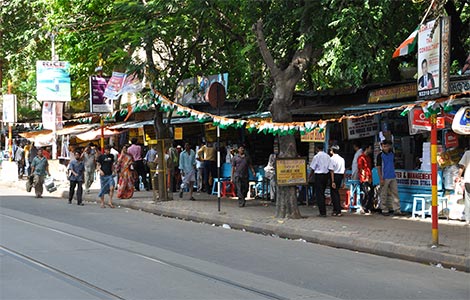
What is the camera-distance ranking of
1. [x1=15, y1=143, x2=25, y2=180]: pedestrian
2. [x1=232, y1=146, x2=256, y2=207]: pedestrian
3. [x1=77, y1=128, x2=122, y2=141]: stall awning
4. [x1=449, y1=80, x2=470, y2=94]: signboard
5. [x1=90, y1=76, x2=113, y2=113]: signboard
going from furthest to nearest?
[x1=15, y1=143, x2=25, y2=180]: pedestrian, [x1=77, y1=128, x2=122, y2=141]: stall awning, [x1=90, y1=76, x2=113, y2=113]: signboard, [x1=232, y1=146, x2=256, y2=207]: pedestrian, [x1=449, y1=80, x2=470, y2=94]: signboard

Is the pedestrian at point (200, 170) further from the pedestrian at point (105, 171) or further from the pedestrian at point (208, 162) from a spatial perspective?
the pedestrian at point (105, 171)

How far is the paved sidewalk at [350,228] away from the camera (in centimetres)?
1002

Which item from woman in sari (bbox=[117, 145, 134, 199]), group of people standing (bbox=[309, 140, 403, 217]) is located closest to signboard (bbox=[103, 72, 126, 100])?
woman in sari (bbox=[117, 145, 134, 199])

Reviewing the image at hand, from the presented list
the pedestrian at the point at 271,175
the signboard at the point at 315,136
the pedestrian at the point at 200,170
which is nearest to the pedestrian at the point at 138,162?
the pedestrian at the point at 200,170

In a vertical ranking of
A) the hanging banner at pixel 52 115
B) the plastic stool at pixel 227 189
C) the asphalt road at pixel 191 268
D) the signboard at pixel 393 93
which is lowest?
the asphalt road at pixel 191 268

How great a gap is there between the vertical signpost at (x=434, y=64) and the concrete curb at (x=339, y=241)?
52cm

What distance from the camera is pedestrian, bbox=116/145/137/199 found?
18594 millimetres

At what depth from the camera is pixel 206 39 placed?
19562mm

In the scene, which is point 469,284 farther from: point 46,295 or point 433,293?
point 46,295

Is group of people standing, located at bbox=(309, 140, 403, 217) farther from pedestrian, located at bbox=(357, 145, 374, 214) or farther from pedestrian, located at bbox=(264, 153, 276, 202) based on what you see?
pedestrian, located at bbox=(264, 153, 276, 202)

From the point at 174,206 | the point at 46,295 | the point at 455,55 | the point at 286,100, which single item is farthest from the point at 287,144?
the point at 46,295

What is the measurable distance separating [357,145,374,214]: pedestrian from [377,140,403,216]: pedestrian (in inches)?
14.3

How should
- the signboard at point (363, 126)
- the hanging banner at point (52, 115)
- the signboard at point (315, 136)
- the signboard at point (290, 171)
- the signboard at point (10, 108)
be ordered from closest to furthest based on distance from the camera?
the signboard at point (290, 171) → the signboard at point (363, 126) → the signboard at point (315, 136) → the hanging banner at point (52, 115) → the signboard at point (10, 108)

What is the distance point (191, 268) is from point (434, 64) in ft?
16.5
